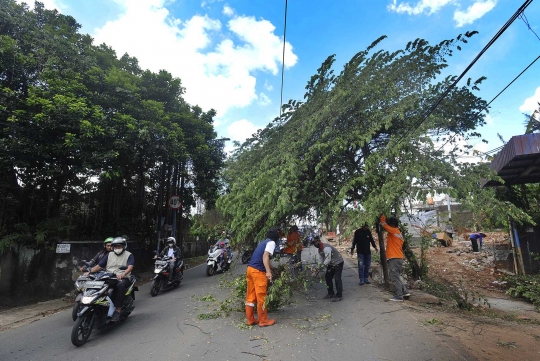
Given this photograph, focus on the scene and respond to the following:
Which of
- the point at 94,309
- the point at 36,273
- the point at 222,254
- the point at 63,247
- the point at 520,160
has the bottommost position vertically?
the point at 94,309

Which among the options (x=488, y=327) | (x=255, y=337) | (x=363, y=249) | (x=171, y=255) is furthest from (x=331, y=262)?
(x=171, y=255)

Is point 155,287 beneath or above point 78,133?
beneath

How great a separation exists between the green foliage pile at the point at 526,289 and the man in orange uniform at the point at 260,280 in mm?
6432

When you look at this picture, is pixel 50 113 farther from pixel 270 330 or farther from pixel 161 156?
pixel 270 330

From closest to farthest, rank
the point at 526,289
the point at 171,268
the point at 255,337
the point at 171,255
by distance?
the point at 255,337 < the point at 526,289 < the point at 171,268 < the point at 171,255

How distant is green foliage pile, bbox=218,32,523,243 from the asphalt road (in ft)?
5.52

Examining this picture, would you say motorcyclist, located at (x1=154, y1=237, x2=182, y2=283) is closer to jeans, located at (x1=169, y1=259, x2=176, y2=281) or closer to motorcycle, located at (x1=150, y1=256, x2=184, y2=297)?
jeans, located at (x1=169, y1=259, x2=176, y2=281)

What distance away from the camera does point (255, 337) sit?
→ 4.72m

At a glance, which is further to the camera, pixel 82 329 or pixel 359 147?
pixel 359 147

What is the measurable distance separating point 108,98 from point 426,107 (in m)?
9.22

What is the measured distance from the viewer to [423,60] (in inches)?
291

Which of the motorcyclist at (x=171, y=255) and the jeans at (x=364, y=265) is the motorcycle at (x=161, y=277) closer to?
the motorcyclist at (x=171, y=255)

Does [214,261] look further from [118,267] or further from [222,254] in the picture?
[118,267]

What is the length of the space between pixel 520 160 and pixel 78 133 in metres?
11.7
